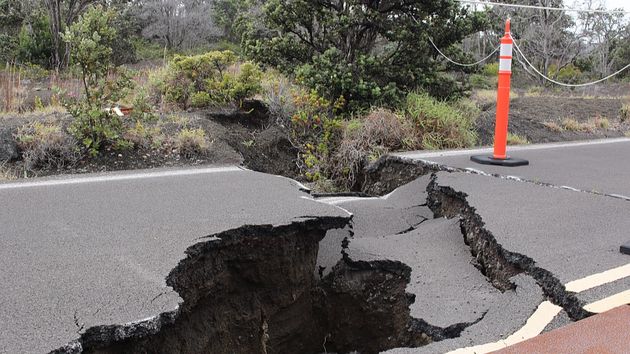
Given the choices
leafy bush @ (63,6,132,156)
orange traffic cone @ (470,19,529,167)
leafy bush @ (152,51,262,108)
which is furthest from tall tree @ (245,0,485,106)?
leafy bush @ (63,6,132,156)

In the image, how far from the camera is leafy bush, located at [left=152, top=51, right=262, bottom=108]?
935 cm

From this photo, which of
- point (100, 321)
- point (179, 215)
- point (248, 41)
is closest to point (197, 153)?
point (179, 215)

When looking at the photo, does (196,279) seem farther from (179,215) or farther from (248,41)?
(248,41)

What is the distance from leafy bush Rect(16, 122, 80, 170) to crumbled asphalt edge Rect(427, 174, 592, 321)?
4.19 meters

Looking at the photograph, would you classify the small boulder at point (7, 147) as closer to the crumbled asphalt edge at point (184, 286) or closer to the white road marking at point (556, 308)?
the crumbled asphalt edge at point (184, 286)

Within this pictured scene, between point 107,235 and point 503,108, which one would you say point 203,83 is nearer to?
point 503,108

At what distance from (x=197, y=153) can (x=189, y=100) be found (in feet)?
7.76

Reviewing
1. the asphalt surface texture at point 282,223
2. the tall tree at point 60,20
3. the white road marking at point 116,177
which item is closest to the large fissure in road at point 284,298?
the asphalt surface texture at point 282,223

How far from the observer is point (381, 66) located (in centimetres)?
945

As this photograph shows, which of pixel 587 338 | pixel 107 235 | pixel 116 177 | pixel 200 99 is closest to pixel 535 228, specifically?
pixel 587 338

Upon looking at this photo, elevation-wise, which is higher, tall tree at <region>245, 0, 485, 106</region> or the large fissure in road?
tall tree at <region>245, 0, 485, 106</region>

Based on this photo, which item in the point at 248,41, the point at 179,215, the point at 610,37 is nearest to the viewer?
the point at 179,215

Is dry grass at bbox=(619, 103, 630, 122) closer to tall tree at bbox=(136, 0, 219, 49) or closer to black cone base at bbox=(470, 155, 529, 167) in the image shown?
black cone base at bbox=(470, 155, 529, 167)

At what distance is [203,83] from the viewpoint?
9.66 metres
